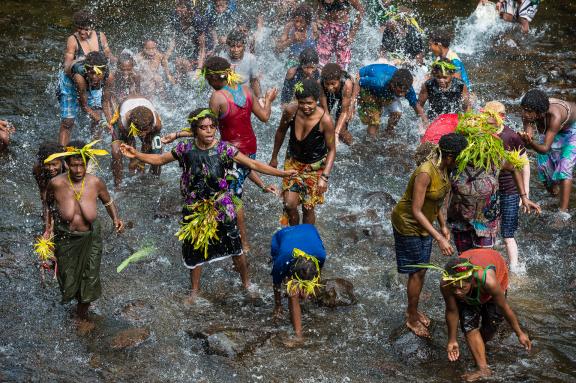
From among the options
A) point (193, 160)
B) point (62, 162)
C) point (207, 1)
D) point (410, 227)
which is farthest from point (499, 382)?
point (207, 1)

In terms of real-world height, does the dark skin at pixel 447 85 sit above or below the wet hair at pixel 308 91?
above

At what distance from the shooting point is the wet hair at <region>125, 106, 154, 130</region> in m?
7.64

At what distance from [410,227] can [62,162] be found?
127 inches

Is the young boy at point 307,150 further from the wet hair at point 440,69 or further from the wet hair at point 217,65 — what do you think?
the wet hair at point 440,69

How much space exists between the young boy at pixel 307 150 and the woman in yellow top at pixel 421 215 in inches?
49.6

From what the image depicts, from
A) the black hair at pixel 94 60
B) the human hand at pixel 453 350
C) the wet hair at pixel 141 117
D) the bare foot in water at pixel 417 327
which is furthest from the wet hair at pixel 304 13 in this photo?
the human hand at pixel 453 350

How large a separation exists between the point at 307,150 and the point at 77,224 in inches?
89.9

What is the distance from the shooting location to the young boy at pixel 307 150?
677 centimetres

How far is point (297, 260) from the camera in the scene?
579 cm

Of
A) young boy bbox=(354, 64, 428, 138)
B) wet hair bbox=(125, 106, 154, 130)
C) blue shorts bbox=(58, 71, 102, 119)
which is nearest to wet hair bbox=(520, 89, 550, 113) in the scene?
young boy bbox=(354, 64, 428, 138)

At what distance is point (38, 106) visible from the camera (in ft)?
35.0

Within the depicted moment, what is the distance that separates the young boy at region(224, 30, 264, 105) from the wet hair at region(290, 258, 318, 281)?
358 centimetres

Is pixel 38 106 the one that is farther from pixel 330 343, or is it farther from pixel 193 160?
pixel 330 343

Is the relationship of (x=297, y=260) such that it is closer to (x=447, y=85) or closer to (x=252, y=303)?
(x=252, y=303)
